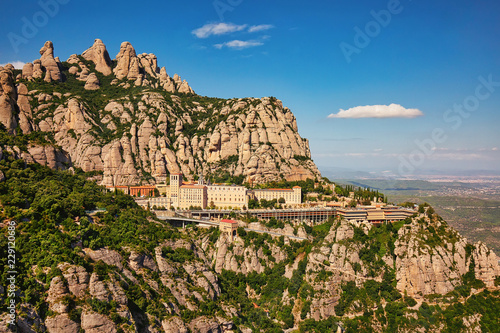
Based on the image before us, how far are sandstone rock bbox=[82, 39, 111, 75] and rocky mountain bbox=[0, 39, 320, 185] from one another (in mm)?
10954

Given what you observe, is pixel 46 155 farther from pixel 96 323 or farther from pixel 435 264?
pixel 435 264

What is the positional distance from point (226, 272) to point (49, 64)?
4587 inches

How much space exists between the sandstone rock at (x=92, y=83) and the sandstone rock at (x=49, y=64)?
985cm

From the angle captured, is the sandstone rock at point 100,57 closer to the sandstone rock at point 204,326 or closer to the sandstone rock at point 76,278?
the sandstone rock at point 204,326

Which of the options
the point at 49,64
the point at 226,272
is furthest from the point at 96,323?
the point at 49,64

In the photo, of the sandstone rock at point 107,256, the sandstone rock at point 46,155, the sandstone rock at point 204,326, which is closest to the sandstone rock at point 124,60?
the sandstone rock at point 46,155

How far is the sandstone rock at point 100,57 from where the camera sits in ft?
573

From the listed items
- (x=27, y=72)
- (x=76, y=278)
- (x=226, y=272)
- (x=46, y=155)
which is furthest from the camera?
(x=27, y=72)

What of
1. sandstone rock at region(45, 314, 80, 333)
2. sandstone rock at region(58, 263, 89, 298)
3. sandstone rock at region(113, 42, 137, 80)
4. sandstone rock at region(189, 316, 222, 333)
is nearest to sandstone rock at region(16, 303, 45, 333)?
sandstone rock at region(45, 314, 80, 333)

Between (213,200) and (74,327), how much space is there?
66153 millimetres

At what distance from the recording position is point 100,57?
175125 millimetres

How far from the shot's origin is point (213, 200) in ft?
355

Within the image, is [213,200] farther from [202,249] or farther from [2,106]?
[2,106]

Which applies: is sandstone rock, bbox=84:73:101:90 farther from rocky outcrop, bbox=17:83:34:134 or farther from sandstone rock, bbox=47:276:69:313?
sandstone rock, bbox=47:276:69:313
